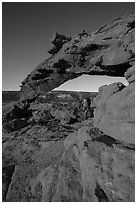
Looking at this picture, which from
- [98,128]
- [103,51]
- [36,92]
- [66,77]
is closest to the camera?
[98,128]

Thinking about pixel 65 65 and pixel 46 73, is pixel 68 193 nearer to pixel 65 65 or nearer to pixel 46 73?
pixel 65 65

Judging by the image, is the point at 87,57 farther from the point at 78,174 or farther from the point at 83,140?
the point at 78,174

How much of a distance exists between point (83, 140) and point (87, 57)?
1143 cm

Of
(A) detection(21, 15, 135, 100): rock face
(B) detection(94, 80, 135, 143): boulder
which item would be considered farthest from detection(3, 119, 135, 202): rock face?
(A) detection(21, 15, 135, 100): rock face

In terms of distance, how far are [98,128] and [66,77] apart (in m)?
12.0

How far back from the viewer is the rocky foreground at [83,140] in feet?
27.6

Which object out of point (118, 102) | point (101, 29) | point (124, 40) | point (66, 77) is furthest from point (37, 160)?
point (101, 29)

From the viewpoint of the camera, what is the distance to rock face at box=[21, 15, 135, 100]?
51.8 ft

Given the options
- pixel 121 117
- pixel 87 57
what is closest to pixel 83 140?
pixel 121 117

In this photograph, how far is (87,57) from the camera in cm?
1945

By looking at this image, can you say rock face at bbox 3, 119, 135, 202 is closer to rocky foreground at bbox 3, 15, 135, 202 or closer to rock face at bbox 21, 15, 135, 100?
Result: rocky foreground at bbox 3, 15, 135, 202

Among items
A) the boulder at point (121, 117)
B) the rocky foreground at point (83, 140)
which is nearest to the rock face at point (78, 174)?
the rocky foreground at point (83, 140)

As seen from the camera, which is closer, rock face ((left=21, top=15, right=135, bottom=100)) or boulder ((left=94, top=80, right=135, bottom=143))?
boulder ((left=94, top=80, right=135, bottom=143))

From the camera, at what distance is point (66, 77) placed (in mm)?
23344
